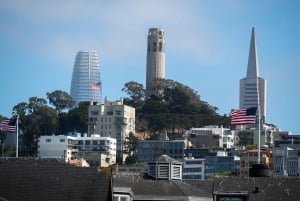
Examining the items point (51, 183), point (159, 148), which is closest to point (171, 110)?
point (159, 148)

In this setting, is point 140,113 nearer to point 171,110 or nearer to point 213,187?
point 171,110

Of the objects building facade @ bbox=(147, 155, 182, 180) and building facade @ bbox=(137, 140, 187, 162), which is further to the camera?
building facade @ bbox=(137, 140, 187, 162)

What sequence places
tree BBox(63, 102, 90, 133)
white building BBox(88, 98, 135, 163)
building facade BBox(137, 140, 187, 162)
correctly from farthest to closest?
tree BBox(63, 102, 90, 133) → white building BBox(88, 98, 135, 163) → building facade BBox(137, 140, 187, 162)

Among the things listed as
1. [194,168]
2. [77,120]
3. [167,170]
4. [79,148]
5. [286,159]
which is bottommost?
[167,170]

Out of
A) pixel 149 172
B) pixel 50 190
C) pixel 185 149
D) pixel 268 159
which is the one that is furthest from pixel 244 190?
pixel 185 149

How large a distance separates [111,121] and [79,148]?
47.8 ft

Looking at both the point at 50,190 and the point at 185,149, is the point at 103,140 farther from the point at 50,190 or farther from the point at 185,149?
the point at 50,190

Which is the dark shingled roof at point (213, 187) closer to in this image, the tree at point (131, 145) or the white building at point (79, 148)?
the white building at point (79, 148)

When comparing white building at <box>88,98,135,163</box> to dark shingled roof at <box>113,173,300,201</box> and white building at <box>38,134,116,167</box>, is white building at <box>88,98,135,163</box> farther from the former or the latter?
dark shingled roof at <box>113,173,300,201</box>

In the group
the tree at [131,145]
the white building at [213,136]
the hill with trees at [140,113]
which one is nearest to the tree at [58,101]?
the hill with trees at [140,113]

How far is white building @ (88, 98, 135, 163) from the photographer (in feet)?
565

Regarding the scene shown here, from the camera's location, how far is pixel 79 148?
526 feet

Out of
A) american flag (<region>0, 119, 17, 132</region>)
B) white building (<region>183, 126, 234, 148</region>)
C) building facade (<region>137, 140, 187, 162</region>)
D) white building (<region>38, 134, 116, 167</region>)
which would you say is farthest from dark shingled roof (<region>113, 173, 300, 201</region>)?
white building (<region>183, 126, 234, 148</region>)

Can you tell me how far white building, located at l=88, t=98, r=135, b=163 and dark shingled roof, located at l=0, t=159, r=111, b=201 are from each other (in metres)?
133
